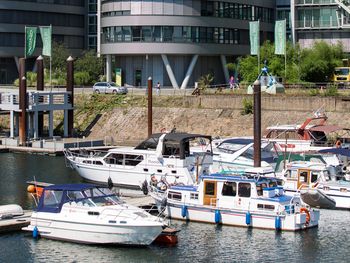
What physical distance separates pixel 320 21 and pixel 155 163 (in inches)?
2529

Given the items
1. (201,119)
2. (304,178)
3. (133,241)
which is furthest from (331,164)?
(201,119)

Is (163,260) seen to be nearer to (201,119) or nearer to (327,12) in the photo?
(201,119)

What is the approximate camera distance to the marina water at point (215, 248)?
142 ft

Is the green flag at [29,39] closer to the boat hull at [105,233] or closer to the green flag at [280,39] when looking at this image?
the green flag at [280,39]

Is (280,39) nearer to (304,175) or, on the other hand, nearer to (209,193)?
(304,175)

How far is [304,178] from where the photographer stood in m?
55.8

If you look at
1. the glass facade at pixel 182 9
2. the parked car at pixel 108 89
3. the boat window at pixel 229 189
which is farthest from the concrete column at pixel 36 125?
the boat window at pixel 229 189

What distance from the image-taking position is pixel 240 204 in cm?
4897

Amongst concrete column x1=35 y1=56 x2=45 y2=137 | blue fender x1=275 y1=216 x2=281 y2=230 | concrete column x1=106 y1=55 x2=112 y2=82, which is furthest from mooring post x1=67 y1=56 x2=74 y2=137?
blue fender x1=275 y1=216 x2=281 y2=230

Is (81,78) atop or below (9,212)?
atop

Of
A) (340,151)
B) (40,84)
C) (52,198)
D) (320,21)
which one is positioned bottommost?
(52,198)

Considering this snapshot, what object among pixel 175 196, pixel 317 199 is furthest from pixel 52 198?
pixel 317 199

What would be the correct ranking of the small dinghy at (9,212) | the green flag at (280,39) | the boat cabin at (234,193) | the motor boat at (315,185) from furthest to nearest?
the green flag at (280,39) < the motor boat at (315,185) < the boat cabin at (234,193) < the small dinghy at (9,212)

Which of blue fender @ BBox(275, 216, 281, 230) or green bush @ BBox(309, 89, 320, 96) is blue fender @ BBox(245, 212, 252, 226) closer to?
blue fender @ BBox(275, 216, 281, 230)
